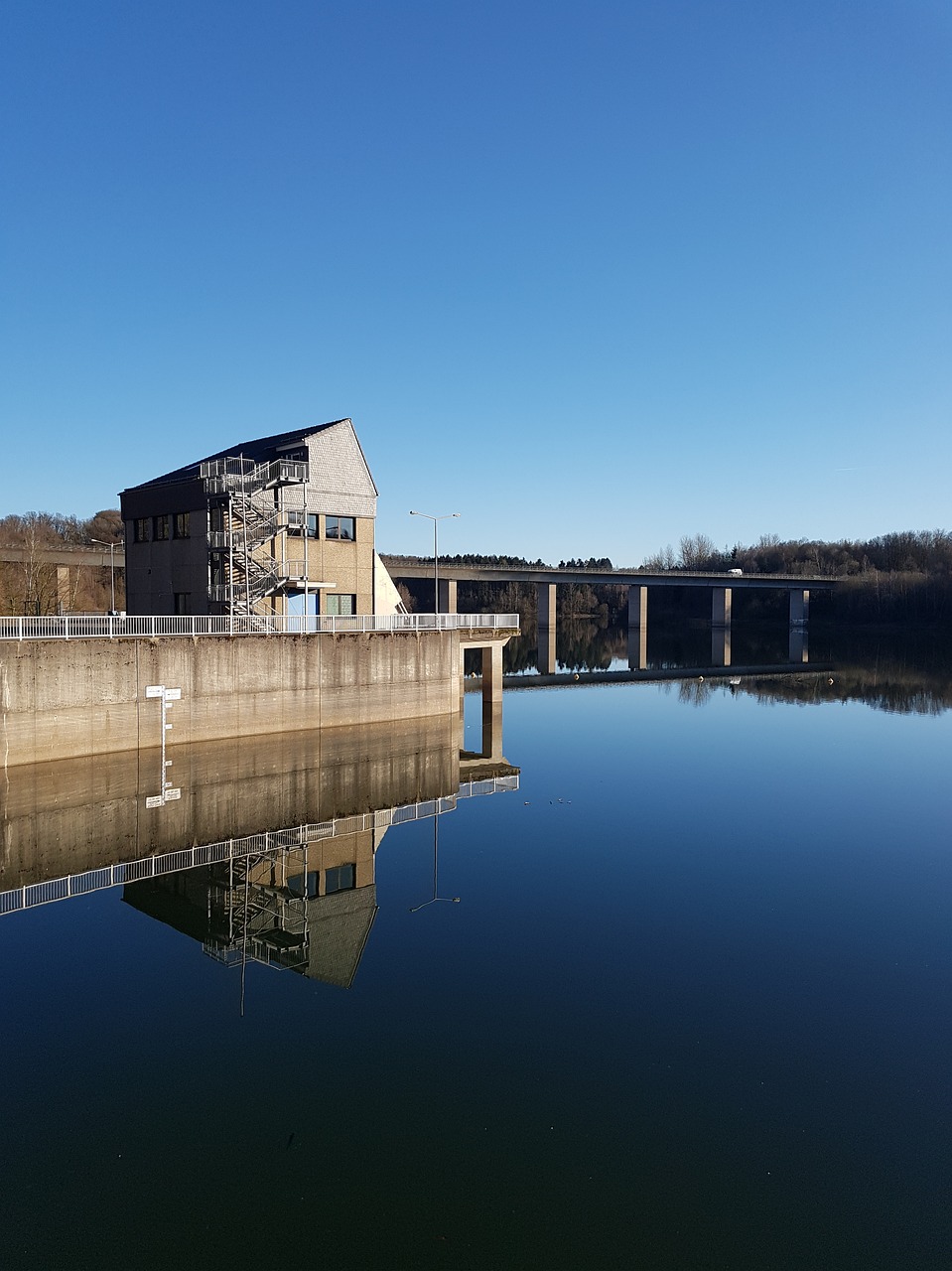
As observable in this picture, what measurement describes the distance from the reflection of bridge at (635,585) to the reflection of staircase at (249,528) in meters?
→ 50.3

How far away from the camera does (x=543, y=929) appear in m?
17.5

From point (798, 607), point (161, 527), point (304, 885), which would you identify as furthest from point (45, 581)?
point (798, 607)

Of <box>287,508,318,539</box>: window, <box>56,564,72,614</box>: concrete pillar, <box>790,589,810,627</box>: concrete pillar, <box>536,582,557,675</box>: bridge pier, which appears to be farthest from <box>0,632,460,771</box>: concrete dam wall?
<box>790,589,810,627</box>: concrete pillar

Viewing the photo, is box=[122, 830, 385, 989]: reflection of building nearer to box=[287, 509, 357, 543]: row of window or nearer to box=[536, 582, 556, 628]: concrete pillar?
box=[287, 509, 357, 543]: row of window

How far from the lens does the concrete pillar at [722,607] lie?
491 feet

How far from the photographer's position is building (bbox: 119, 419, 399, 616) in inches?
1772

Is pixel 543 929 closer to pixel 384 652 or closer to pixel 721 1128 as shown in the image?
pixel 721 1128

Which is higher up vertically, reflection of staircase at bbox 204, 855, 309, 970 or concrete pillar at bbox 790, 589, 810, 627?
concrete pillar at bbox 790, 589, 810, 627

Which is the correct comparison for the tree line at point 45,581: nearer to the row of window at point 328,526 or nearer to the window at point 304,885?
the row of window at point 328,526

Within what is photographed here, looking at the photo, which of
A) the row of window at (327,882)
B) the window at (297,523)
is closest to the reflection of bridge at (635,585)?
the window at (297,523)

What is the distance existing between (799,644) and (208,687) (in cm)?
9569

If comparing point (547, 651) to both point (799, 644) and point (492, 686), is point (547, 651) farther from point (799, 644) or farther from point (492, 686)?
point (492, 686)

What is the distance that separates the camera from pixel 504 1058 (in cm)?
1253

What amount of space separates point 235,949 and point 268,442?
40.6m
